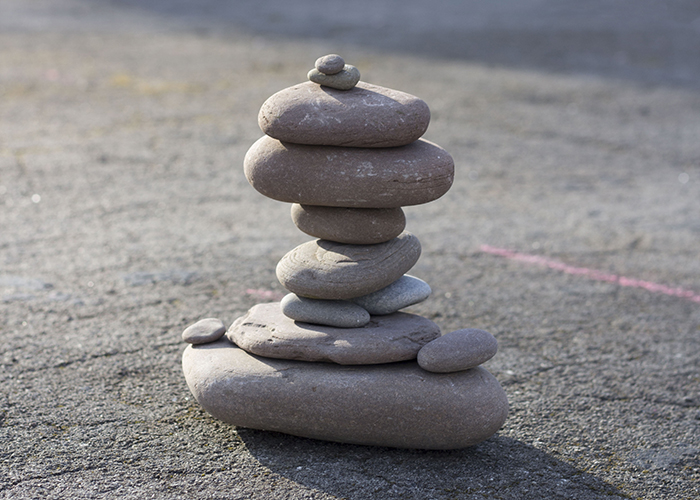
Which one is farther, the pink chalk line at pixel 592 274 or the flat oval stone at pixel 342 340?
the pink chalk line at pixel 592 274

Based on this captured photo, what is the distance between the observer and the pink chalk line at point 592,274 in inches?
192

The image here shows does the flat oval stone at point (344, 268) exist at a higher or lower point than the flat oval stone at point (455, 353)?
higher

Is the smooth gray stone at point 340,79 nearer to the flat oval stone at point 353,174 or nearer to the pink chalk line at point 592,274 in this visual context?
the flat oval stone at point 353,174

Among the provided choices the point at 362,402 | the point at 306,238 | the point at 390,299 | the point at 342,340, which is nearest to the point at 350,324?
the point at 342,340

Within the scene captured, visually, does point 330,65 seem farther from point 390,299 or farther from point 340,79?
point 390,299

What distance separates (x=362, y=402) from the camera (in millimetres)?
3025

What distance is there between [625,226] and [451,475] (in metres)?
3.58

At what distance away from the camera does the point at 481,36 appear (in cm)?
1274

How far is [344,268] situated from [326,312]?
0.23m

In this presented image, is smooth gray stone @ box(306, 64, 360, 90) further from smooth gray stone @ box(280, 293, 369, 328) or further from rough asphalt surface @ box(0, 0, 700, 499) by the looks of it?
rough asphalt surface @ box(0, 0, 700, 499)

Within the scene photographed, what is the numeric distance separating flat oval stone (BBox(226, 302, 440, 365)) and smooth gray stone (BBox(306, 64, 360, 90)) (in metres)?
1.05

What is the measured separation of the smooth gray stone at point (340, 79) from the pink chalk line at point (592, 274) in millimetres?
2594

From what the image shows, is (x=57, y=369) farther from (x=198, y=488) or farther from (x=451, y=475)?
(x=451, y=475)

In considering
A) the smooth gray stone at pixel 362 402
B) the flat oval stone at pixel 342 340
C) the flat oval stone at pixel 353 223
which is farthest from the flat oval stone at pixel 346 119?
the smooth gray stone at pixel 362 402
